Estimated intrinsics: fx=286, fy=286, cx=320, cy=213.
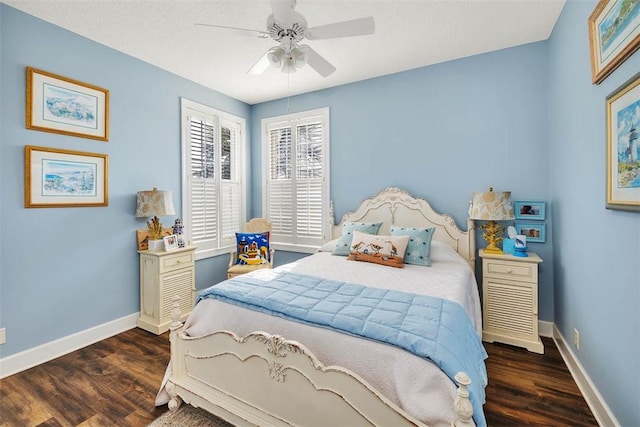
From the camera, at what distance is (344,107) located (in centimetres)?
379

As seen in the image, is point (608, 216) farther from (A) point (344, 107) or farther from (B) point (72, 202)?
(B) point (72, 202)

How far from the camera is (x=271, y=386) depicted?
150 centimetres

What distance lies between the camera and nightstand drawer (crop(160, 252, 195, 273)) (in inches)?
118

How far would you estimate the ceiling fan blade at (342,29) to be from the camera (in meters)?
1.82

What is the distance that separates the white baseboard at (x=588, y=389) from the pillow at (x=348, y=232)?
1.88 meters

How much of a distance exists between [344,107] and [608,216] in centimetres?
291

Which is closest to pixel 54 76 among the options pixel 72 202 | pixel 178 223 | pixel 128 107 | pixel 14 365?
pixel 128 107

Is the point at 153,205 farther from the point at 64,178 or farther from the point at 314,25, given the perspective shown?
the point at 314,25

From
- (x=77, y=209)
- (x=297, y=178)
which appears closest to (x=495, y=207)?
(x=297, y=178)

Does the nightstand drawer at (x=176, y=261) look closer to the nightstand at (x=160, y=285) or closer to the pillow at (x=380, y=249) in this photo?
the nightstand at (x=160, y=285)

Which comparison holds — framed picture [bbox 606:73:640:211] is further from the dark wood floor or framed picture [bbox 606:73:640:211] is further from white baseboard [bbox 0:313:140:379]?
white baseboard [bbox 0:313:140:379]

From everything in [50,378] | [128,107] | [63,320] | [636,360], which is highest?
[128,107]

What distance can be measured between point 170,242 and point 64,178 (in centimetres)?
106

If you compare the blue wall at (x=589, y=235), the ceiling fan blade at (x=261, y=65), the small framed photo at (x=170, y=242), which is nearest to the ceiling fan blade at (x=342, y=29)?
the ceiling fan blade at (x=261, y=65)
